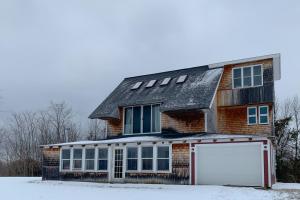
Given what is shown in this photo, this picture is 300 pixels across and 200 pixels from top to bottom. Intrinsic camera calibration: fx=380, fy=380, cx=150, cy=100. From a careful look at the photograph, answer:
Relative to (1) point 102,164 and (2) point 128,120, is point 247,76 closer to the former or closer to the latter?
(2) point 128,120

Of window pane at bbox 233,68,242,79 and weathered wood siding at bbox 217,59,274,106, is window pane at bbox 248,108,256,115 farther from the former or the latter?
window pane at bbox 233,68,242,79

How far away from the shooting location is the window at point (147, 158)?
21688 mm

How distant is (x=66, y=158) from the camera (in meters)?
24.7

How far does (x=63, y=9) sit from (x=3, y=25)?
430cm

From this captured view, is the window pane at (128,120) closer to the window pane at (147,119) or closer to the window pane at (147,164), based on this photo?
the window pane at (147,119)

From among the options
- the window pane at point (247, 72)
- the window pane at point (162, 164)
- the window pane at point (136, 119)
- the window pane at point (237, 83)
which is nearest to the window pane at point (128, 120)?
the window pane at point (136, 119)

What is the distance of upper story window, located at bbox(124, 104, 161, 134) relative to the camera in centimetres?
2450

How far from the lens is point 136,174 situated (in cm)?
2198

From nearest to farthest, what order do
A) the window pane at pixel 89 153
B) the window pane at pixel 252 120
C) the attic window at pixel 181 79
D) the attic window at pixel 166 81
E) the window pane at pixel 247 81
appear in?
the window pane at pixel 252 120, the window pane at pixel 247 81, the window pane at pixel 89 153, the attic window at pixel 181 79, the attic window at pixel 166 81

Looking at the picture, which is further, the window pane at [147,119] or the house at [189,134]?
the window pane at [147,119]

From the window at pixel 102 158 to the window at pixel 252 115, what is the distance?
8.95 meters

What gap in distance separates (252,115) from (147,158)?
6917 mm

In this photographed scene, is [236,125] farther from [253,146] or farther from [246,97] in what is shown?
[253,146]

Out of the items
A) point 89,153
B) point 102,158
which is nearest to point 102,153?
point 102,158
